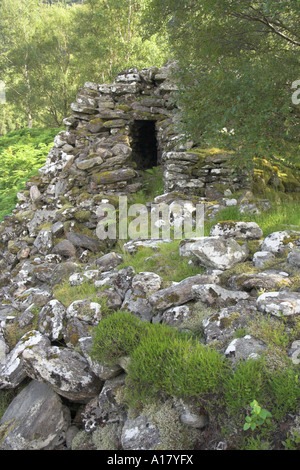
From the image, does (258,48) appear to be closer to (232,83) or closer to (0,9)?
(232,83)

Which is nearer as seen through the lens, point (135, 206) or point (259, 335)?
point (259, 335)

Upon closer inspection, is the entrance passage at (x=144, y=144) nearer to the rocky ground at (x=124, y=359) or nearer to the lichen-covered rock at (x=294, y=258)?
the rocky ground at (x=124, y=359)

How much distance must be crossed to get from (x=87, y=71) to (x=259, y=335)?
1169 inches

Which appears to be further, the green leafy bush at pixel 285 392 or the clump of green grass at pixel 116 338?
the clump of green grass at pixel 116 338

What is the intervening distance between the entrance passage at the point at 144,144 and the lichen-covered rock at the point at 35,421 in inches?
433

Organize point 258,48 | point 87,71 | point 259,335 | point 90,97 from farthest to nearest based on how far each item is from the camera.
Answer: point 87,71 → point 90,97 → point 258,48 → point 259,335

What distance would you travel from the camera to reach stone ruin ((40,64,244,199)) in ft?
34.9

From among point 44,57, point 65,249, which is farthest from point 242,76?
point 44,57

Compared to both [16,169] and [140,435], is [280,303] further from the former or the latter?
[16,169]

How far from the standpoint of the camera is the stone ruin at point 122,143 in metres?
10.6

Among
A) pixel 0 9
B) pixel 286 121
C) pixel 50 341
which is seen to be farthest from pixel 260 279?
pixel 0 9

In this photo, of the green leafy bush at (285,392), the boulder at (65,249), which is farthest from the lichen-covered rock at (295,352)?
the boulder at (65,249)

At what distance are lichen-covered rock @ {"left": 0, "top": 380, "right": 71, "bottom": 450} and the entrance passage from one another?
10986 millimetres

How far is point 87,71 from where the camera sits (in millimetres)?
27656
